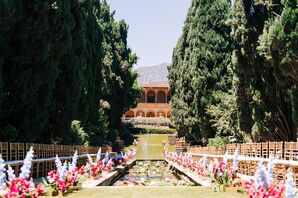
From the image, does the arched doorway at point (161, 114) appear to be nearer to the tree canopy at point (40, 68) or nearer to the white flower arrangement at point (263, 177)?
the tree canopy at point (40, 68)

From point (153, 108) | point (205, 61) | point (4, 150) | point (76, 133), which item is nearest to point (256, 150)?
point (4, 150)

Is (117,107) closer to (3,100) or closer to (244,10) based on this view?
(244,10)

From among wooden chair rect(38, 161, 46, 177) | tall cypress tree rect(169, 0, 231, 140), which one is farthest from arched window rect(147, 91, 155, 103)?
wooden chair rect(38, 161, 46, 177)

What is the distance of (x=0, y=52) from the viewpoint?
45.4 ft

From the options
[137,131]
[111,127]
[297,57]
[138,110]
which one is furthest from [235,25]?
[138,110]

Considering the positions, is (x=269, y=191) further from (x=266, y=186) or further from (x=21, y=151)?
(x=21, y=151)

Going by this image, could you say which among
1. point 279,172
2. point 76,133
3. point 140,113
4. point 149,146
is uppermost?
point 140,113

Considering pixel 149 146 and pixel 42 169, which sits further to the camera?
pixel 149 146

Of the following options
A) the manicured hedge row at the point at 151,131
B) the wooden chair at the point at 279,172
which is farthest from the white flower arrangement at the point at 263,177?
the manicured hedge row at the point at 151,131

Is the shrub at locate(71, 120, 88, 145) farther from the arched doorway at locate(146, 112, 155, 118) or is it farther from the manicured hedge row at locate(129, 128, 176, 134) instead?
the arched doorway at locate(146, 112, 155, 118)

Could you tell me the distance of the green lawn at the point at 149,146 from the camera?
39281mm

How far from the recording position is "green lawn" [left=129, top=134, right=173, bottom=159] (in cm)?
3928

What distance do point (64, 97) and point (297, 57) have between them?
352 inches

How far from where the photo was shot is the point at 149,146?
151 ft
